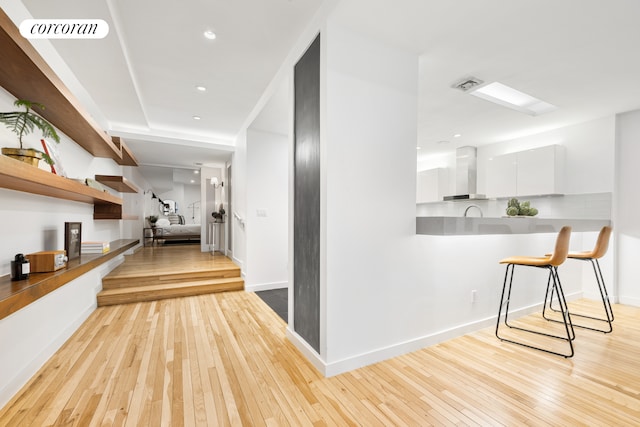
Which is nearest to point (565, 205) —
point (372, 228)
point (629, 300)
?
point (629, 300)

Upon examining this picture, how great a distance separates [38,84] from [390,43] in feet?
8.09

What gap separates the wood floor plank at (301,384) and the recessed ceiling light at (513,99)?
107 inches

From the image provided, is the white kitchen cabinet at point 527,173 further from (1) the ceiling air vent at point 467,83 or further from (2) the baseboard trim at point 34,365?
(2) the baseboard trim at point 34,365

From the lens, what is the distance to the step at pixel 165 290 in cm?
359

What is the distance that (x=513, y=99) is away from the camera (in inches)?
143

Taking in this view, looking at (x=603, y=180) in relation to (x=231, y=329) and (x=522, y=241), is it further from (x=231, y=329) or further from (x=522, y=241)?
(x=231, y=329)

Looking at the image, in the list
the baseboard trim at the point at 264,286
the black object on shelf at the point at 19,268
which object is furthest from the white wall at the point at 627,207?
the black object on shelf at the point at 19,268

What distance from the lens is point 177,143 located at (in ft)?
16.5

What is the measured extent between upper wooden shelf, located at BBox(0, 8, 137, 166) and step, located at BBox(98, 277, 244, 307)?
1.99 meters

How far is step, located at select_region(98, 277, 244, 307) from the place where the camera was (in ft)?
11.8

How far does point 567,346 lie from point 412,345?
148 cm

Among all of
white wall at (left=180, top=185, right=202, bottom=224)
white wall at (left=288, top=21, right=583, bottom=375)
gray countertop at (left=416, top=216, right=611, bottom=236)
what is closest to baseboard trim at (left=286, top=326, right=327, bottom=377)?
white wall at (left=288, top=21, right=583, bottom=375)

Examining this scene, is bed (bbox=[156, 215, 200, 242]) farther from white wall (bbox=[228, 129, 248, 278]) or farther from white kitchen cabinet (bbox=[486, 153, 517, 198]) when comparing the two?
white kitchen cabinet (bbox=[486, 153, 517, 198])

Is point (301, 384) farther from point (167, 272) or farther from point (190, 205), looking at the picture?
point (190, 205)
